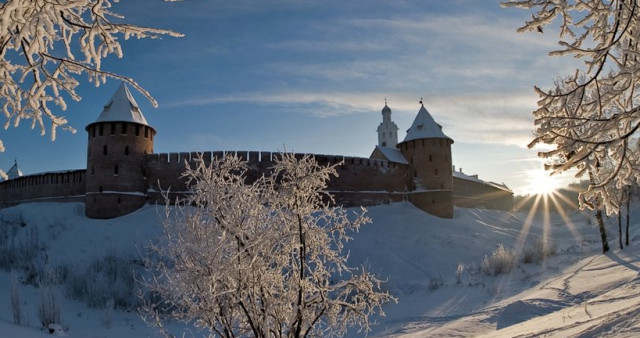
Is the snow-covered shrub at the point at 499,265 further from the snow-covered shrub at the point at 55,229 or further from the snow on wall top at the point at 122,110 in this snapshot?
the snow on wall top at the point at 122,110

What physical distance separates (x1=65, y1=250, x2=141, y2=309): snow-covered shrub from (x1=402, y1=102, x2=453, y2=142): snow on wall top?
50.8 ft

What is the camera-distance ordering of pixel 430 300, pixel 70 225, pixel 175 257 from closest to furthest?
pixel 175 257
pixel 430 300
pixel 70 225

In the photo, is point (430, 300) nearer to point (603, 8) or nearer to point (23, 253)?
point (603, 8)

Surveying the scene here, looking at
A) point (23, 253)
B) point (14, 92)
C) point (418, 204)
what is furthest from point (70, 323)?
point (418, 204)

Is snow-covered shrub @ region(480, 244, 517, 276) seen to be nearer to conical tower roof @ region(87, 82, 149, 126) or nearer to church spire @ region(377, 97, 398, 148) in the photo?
conical tower roof @ region(87, 82, 149, 126)

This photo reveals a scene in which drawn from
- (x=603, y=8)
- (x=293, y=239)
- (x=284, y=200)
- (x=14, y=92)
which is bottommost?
(x=293, y=239)

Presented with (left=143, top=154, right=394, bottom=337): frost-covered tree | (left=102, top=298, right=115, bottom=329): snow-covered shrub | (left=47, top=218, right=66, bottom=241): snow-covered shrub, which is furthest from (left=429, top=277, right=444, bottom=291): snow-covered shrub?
(left=47, top=218, right=66, bottom=241): snow-covered shrub

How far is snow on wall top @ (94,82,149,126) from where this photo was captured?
19406 mm

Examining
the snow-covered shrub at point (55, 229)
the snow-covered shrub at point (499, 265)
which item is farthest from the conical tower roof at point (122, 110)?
the snow-covered shrub at point (499, 265)

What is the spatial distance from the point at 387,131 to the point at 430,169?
21992 mm

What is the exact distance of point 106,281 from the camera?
1270cm

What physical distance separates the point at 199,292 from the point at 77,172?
19343 mm

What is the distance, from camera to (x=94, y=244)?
16078 mm

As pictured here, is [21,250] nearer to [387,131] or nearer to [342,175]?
[342,175]
